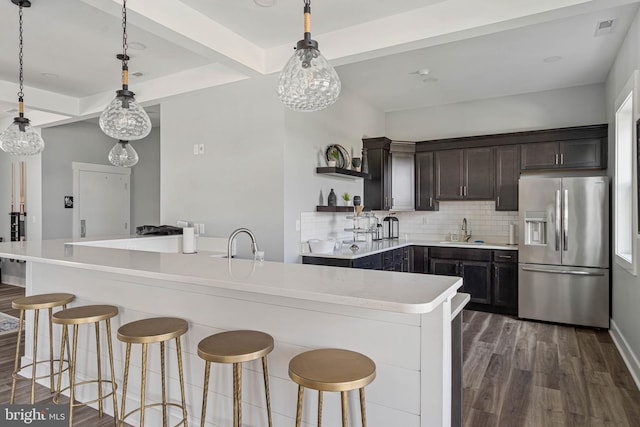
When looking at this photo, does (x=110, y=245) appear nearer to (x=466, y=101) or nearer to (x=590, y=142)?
(x=466, y=101)

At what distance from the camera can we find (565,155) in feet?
15.6

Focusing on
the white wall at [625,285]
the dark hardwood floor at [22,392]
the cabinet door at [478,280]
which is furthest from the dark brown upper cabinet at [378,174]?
the dark hardwood floor at [22,392]

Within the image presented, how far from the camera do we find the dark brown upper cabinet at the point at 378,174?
549cm

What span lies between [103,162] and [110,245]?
4089mm

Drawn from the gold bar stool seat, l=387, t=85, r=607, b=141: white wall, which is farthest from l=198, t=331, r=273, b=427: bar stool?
l=387, t=85, r=607, b=141: white wall

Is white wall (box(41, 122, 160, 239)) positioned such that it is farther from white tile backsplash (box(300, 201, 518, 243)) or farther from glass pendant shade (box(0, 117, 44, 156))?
white tile backsplash (box(300, 201, 518, 243))

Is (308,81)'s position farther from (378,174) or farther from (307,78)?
(378,174)

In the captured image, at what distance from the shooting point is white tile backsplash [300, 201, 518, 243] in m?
4.98

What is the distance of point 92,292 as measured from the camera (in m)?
2.74

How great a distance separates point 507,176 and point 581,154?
32.9 inches

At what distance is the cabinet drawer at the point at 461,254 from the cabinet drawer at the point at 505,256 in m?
0.08

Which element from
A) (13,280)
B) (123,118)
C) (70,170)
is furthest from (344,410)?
(13,280)

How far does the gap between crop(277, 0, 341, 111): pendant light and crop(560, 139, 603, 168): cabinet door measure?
401cm

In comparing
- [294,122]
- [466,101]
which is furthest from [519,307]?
[294,122]
